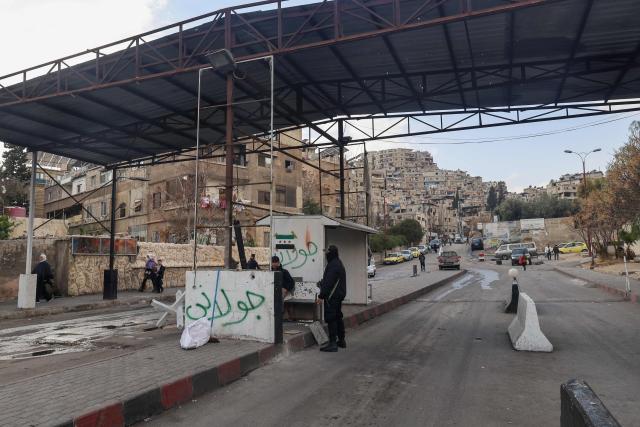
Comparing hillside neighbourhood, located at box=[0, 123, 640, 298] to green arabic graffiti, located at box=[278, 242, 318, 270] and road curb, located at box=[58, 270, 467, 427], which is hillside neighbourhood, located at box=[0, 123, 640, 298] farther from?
road curb, located at box=[58, 270, 467, 427]

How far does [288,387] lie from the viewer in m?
6.20

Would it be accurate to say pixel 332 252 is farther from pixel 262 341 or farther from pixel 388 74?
pixel 388 74

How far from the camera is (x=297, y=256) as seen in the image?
1153cm

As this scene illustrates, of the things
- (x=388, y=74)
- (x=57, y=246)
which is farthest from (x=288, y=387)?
(x=57, y=246)

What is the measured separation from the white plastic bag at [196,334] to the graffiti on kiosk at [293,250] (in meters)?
3.50

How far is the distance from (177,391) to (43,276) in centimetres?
1340

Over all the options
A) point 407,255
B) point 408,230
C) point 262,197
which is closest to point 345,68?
point 262,197

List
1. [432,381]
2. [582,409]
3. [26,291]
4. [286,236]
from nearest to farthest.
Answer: [582,409], [432,381], [286,236], [26,291]

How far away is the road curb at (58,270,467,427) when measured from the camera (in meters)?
4.61

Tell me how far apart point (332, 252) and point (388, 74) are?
615cm

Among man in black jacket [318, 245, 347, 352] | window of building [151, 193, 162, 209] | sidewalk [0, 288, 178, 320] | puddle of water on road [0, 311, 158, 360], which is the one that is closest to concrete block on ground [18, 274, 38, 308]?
sidewalk [0, 288, 178, 320]

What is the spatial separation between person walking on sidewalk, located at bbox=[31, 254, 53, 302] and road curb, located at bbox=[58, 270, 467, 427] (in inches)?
463

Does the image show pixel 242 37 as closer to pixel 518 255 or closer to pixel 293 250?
pixel 293 250

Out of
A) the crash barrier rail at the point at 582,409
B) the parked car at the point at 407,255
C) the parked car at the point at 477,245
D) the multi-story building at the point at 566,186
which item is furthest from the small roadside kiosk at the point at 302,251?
the multi-story building at the point at 566,186
